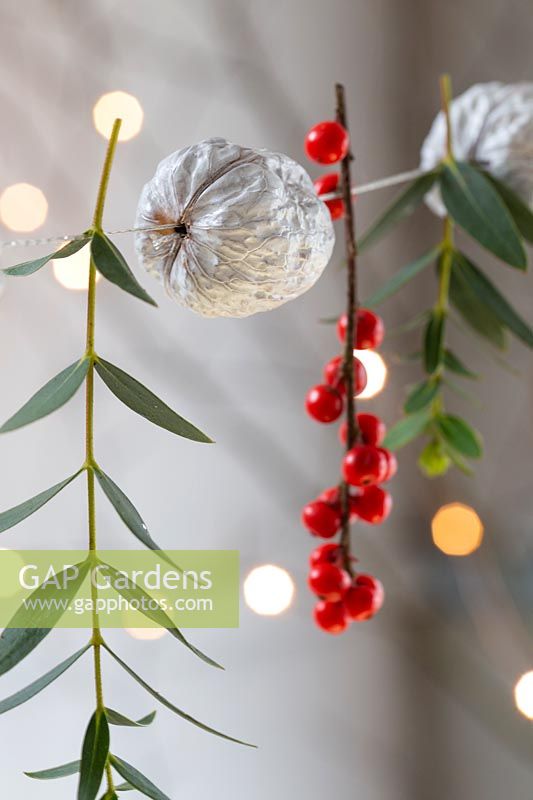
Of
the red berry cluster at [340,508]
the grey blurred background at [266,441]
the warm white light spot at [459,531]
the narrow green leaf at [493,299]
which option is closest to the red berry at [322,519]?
the red berry cluster at [340,508]

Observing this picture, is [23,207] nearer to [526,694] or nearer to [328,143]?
[328,143]

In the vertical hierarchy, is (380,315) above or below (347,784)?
above

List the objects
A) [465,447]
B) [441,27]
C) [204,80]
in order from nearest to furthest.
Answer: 1. [465,447]
2. [204,80]
3. [441,27]

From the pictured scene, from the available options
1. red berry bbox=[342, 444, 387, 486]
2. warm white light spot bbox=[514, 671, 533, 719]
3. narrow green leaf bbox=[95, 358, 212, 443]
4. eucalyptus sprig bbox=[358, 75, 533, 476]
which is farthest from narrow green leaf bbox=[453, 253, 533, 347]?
warm white light spot bbox=[514, 671, 533, 719]

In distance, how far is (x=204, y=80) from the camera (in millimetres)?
703

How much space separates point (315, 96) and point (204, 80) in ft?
0.37

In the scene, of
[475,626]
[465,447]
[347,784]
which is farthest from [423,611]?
[465,447]

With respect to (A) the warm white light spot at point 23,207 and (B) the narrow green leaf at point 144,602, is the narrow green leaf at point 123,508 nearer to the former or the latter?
(B) the narrow green leaf at point 144,602

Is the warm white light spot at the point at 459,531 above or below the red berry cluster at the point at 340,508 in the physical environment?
above

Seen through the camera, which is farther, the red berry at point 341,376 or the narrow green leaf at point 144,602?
the red berry at point 341,376

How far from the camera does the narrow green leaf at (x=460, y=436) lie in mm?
586

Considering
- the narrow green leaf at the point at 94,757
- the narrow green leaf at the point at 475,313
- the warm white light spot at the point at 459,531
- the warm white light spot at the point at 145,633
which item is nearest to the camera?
the narrow green leaf at the point at 94,757

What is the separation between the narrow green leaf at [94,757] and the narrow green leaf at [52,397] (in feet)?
0.31

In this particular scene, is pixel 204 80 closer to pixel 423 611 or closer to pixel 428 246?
pixel 428 246
